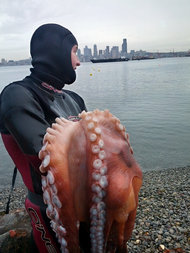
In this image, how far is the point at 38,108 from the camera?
2.21 m

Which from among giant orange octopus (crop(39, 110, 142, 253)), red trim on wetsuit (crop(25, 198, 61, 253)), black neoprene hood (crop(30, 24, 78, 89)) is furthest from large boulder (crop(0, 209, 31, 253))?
black neoprene hood (crop(30, 24, 78, 89))

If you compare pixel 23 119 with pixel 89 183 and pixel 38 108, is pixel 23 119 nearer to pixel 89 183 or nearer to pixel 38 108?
pixel 38 108

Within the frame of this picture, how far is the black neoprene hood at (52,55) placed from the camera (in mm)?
2625

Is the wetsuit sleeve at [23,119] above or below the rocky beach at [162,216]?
above

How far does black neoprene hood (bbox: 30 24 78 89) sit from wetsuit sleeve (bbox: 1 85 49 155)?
56 cm

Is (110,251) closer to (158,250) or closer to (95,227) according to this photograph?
(95,227)

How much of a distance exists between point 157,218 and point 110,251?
483 cm

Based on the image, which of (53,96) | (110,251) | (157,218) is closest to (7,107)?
(53,96)

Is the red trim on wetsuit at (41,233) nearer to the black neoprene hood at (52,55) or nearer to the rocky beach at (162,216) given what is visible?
the black neoprene hood at (52,55)

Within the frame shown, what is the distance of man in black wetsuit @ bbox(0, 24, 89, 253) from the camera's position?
6.48 ft

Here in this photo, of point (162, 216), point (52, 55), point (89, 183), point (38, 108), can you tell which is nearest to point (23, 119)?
point (38, 108)

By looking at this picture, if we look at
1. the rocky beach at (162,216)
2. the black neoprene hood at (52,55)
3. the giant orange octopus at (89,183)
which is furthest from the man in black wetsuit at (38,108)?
the rocky beach at (162,216)

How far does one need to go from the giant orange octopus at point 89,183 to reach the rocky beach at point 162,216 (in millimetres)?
3664

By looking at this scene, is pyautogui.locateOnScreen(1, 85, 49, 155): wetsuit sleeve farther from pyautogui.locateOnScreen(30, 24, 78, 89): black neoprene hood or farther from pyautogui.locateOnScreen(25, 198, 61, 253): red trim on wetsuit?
pyautogui.locateOnScreen(25, 198, 61, 253): red trim on wetsuit
